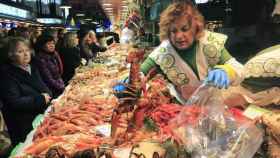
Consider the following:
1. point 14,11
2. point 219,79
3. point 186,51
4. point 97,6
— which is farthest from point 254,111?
point 14,11

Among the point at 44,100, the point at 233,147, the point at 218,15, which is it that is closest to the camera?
the point at 233,147

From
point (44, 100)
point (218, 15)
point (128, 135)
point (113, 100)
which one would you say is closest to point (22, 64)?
point (44, 100)

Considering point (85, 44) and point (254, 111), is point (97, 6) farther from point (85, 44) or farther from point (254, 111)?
point (254, 111)

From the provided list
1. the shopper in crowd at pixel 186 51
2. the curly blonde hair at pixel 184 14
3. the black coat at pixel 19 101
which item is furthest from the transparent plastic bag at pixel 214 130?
the black coat at pixel 19 101

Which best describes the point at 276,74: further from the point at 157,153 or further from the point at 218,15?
the point at 218,15

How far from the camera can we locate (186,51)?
2158 millimetres

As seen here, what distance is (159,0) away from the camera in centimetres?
312

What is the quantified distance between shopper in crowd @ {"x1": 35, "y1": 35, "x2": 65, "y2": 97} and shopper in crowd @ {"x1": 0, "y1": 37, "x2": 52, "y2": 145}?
4.31 feet

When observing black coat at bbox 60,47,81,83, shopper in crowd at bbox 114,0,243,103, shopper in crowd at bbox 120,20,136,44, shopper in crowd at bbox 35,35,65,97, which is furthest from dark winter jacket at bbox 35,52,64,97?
shopper in crowd at bbox 114,0,243,103

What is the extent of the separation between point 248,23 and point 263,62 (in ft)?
3.05

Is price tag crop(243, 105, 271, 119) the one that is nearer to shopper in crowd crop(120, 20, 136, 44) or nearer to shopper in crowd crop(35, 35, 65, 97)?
shopper in crowd crop(35, 35, 65, 97)

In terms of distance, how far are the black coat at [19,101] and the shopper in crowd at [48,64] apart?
1.33m

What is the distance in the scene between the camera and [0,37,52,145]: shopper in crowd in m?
3.74

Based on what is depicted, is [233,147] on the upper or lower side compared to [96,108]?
upper
